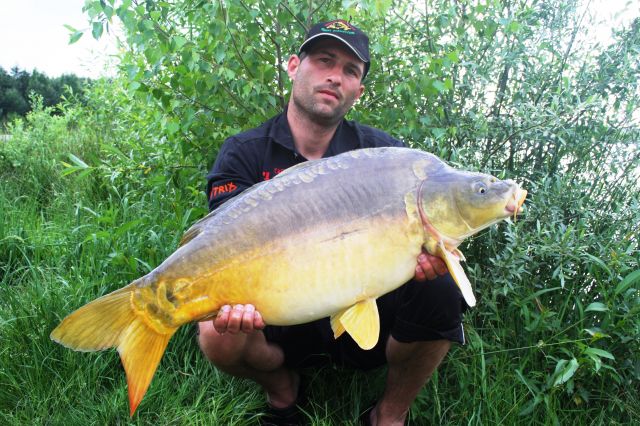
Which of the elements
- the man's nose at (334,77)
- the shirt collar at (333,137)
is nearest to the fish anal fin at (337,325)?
the shirt collar at (333,137)

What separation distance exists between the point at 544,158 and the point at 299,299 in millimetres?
1456

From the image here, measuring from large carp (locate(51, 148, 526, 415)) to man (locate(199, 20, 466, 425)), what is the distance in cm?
28

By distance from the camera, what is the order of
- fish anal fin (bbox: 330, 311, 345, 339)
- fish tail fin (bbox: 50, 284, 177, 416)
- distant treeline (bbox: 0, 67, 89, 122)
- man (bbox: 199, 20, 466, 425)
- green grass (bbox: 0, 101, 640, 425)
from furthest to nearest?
distant treeline (bbox: 0, 67, 89, 122), green grass (bbox: 0, 101, 640, 425), man (bbox: 199, 20, 466, 425), fish anal fin (bbox: 330, 311, 345, 339), fish tail fin (bbox: 50, 284, 177, 416)

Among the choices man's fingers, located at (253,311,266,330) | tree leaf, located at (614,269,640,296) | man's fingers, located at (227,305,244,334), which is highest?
man's fingers, located at (227,305,244,334)

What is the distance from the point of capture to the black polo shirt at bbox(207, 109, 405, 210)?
191 cm

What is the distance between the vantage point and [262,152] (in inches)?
78.7

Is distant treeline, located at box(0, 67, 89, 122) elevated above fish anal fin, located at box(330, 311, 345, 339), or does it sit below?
below

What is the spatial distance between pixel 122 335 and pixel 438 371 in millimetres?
1135

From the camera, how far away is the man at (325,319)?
67.4 inches

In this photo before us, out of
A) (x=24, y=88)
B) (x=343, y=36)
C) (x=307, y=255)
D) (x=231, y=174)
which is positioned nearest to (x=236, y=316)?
(x=307, y=255)

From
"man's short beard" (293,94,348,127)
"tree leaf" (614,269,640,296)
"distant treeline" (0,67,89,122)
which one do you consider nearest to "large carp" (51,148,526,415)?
"man's short beard" (293,94,348,127)

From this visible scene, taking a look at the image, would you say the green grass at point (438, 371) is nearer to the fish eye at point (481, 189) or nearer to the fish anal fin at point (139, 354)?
the fish anal fin at point (139, 354)

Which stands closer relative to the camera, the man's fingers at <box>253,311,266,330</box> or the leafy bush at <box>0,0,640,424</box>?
the man's fingers at <box>253,311,266,330</box>

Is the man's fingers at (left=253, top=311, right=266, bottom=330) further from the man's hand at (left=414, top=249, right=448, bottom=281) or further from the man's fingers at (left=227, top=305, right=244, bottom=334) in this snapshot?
the man's hand at (left=414, top=249, right=448, bottom=281)
